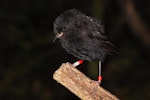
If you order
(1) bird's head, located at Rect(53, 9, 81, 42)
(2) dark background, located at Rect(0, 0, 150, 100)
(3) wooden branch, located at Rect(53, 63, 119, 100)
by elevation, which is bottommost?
(2) dark background, located at Rect(0, 0, 150, 100)

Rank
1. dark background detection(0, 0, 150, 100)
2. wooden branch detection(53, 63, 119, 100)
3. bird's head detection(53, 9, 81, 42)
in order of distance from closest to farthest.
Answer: wooden branch detection(53, 63, 119, 100), bird's head detection(53, 9, 81, 42), dark background detection(0, 0, 150, 100)

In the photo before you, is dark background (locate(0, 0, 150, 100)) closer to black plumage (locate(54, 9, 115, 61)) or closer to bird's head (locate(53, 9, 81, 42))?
black plumage (locate(54, 9, 115, 61))

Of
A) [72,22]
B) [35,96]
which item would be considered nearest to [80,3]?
[35,96]

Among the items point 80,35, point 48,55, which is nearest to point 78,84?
point 80,35

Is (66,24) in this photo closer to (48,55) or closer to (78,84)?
(78,84)

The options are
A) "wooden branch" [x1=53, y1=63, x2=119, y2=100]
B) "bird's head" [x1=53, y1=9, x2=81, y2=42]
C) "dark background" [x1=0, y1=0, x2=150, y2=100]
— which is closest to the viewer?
"wooden branch" [x1=53, y1=63, x2=119, y2=100]

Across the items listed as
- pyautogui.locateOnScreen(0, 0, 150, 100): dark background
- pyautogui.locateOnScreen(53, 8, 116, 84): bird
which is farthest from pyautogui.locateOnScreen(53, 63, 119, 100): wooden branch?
pyautogui.locateOnScreen(0, 0, 150, 100): dark background
